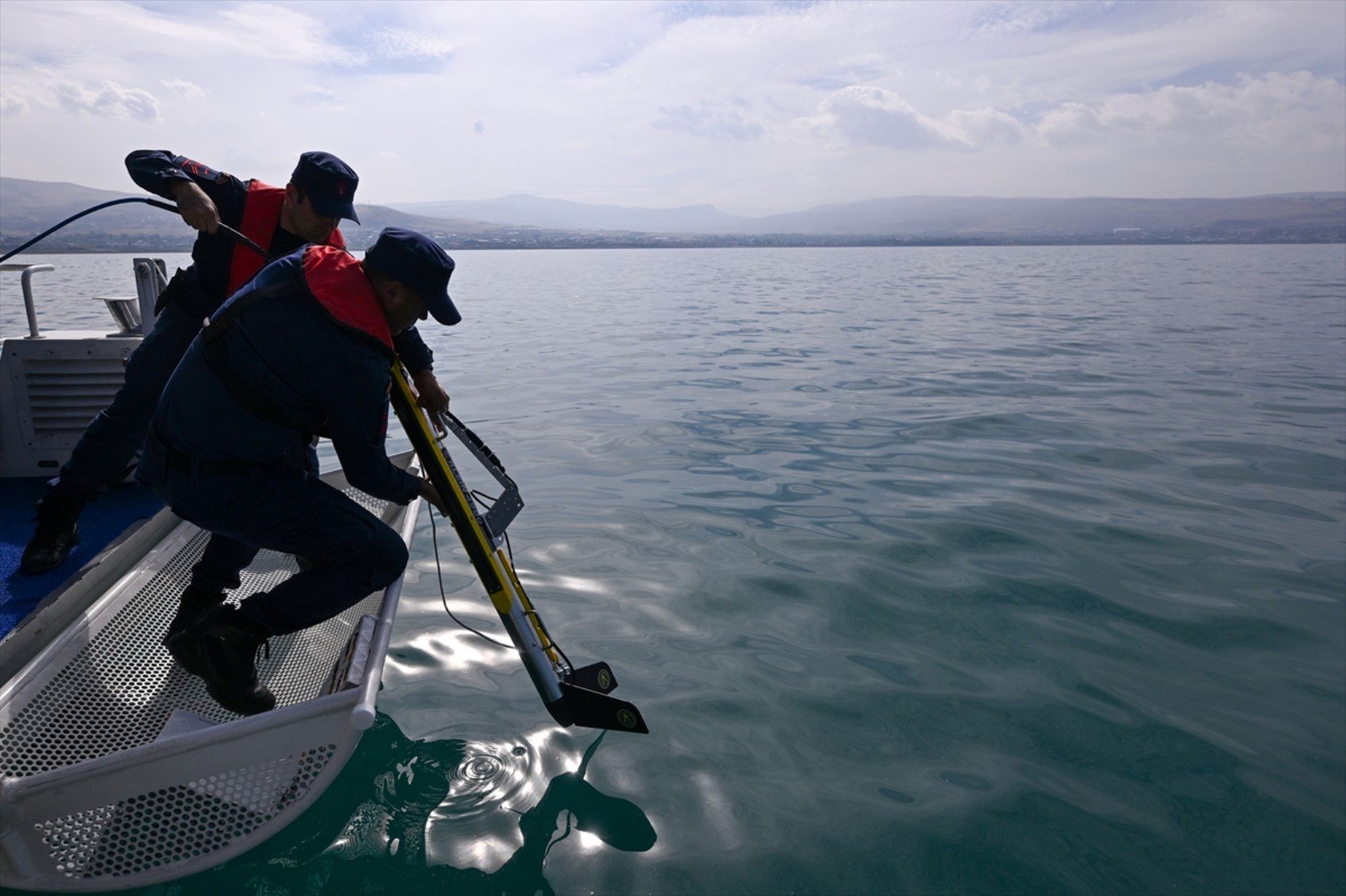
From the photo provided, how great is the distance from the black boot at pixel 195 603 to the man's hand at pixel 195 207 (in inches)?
69.6

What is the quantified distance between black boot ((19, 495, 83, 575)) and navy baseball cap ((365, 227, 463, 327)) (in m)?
2.77

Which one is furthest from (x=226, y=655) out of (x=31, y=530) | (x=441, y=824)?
(x=31, y=530)

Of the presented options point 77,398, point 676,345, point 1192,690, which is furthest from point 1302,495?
point 676,345

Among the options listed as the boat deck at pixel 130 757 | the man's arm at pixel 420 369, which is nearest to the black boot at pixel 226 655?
the boat deck at pixel 130 757

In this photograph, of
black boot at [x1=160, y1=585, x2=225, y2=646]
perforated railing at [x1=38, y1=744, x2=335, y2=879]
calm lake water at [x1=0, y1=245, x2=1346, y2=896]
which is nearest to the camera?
perforated railing at [x1=38, y1=744, x2=335, y2=879]

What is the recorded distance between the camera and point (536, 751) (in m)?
3.91

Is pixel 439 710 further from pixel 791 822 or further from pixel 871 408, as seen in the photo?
pixel 871 408

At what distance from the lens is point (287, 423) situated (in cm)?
322

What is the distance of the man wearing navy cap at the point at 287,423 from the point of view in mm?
3082

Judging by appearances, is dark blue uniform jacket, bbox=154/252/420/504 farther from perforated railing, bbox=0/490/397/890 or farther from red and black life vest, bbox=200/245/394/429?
perforated railing, bbox=0/490/397/890

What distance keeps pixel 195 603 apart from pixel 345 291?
181 cm

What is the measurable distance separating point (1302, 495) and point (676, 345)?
1181 centimetres

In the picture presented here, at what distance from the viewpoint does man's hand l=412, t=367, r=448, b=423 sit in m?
3.92

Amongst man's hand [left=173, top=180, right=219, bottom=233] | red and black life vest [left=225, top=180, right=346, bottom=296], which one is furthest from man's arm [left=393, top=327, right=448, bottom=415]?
man's hand [left=173, top=180, right=219, bottom=233]
